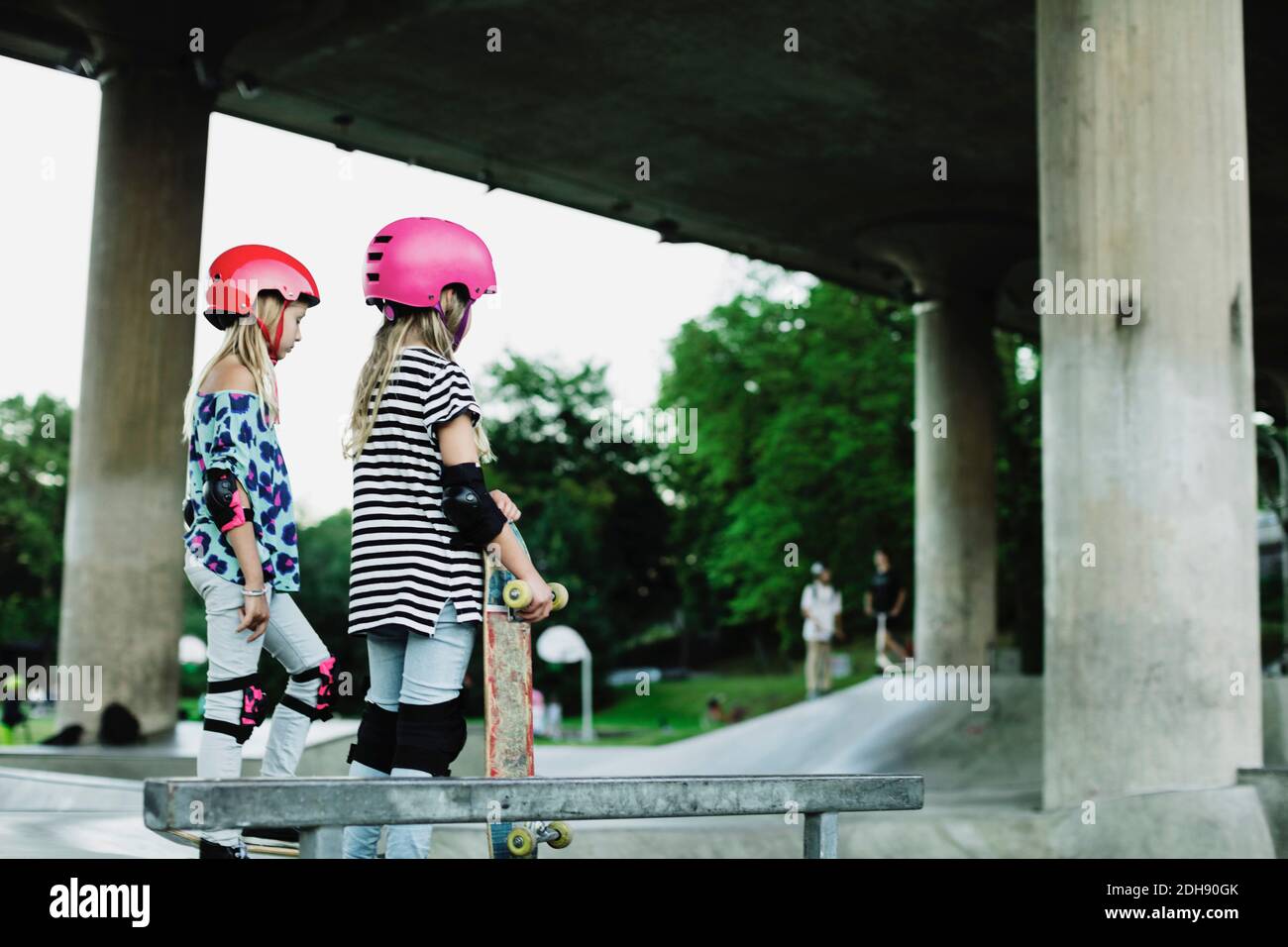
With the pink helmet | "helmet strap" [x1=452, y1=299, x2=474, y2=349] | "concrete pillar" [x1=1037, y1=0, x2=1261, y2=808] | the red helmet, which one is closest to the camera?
the pink helmet

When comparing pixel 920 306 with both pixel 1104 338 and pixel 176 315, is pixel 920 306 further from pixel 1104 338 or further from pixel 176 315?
pixel 1104 338

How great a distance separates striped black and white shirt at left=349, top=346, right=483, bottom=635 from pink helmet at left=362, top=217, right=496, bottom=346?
0.61 feet

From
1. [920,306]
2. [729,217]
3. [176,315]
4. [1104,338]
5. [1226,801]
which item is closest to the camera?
[1226,801]

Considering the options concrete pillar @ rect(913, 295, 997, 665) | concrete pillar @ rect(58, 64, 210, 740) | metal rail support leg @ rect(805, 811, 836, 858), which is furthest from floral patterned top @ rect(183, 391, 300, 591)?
concrete pillar @ rect(913, 295, 997, 665)

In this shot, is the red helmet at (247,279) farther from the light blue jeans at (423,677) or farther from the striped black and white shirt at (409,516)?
the light blue jeans at (423,677)

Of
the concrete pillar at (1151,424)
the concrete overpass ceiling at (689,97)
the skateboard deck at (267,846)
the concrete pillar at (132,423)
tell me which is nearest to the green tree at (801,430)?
the concrete overpass ceiling at (689,97)

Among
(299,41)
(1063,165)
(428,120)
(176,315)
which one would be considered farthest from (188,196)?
(1063,165)

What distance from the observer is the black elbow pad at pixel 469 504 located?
429 cm

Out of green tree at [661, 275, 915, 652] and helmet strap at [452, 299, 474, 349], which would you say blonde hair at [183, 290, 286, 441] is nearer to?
helmet strap at [452, 299, 474, 349]

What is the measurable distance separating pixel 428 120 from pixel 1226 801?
1492 centimetres

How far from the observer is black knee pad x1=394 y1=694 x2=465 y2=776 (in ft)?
13.9

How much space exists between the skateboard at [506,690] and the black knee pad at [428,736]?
145mm

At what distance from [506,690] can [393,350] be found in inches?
44.2

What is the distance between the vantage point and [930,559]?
26391 mm
